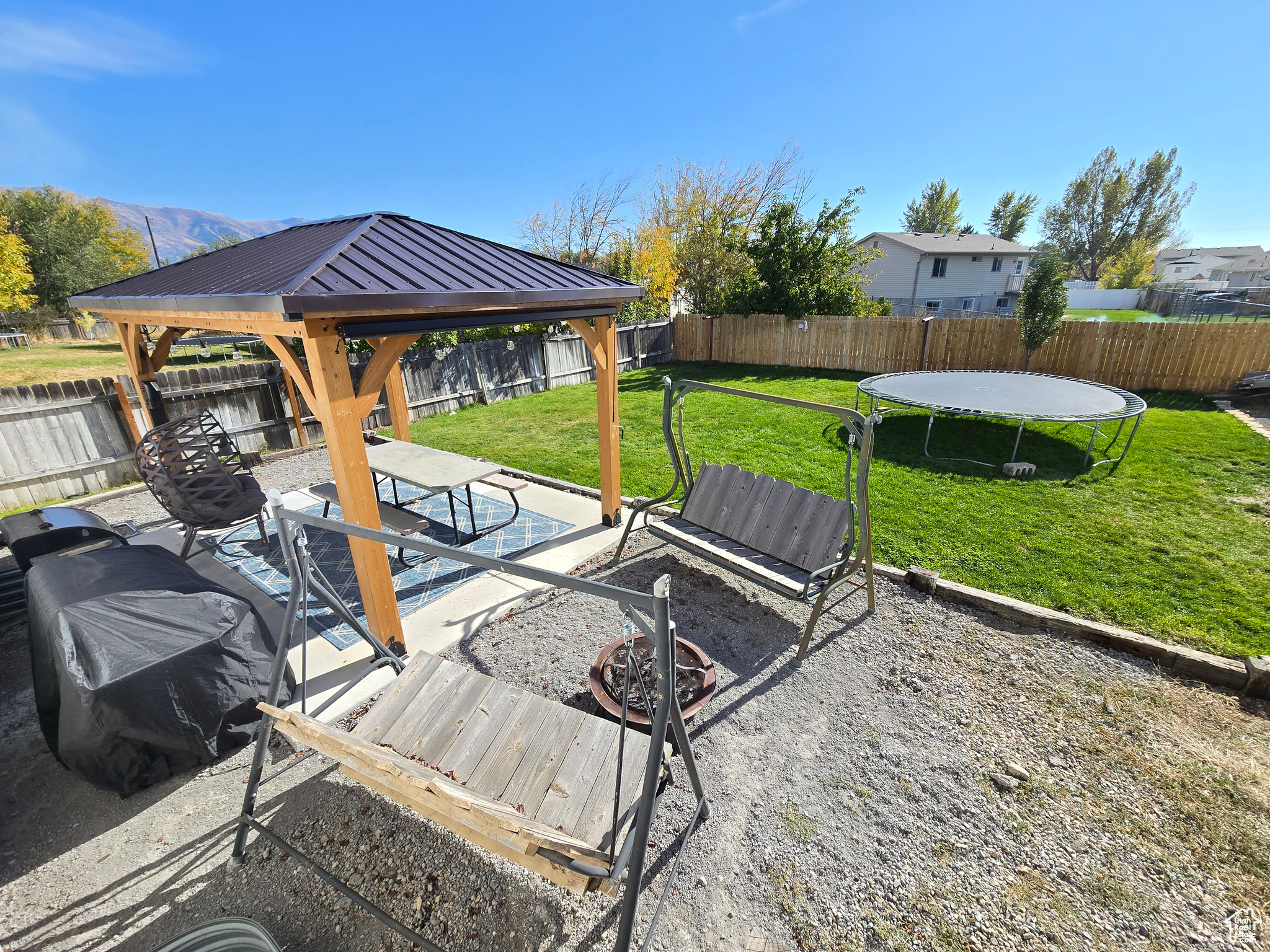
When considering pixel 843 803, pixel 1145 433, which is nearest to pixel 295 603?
pixel 843 803

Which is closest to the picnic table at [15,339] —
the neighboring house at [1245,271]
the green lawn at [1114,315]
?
the green lawn at [1114,315]

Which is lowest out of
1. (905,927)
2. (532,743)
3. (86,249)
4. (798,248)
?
(905,927)

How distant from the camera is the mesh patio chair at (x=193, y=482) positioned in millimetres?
4945

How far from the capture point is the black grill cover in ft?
8.97

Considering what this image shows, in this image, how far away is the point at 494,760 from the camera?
2.55 meters

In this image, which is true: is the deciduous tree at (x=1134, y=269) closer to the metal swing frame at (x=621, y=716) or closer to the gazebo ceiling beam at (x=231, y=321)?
the metal swing frame at (x=621, y=716)

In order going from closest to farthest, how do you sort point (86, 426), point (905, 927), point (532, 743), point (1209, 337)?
1. point (905, 927)
2. point (532, 743)
3. point (86, 426)
4. point (1209, 337)

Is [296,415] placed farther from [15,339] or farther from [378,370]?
[15,339]

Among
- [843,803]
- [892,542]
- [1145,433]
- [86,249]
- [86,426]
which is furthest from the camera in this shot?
[86,249]

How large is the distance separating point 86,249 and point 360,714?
44553 mm

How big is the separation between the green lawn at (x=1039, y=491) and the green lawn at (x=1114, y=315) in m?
25.5

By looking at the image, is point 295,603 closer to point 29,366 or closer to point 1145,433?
point 1145,433

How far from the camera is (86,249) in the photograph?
31.6 metres

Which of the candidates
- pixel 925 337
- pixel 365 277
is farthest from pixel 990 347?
pixel 365 277
